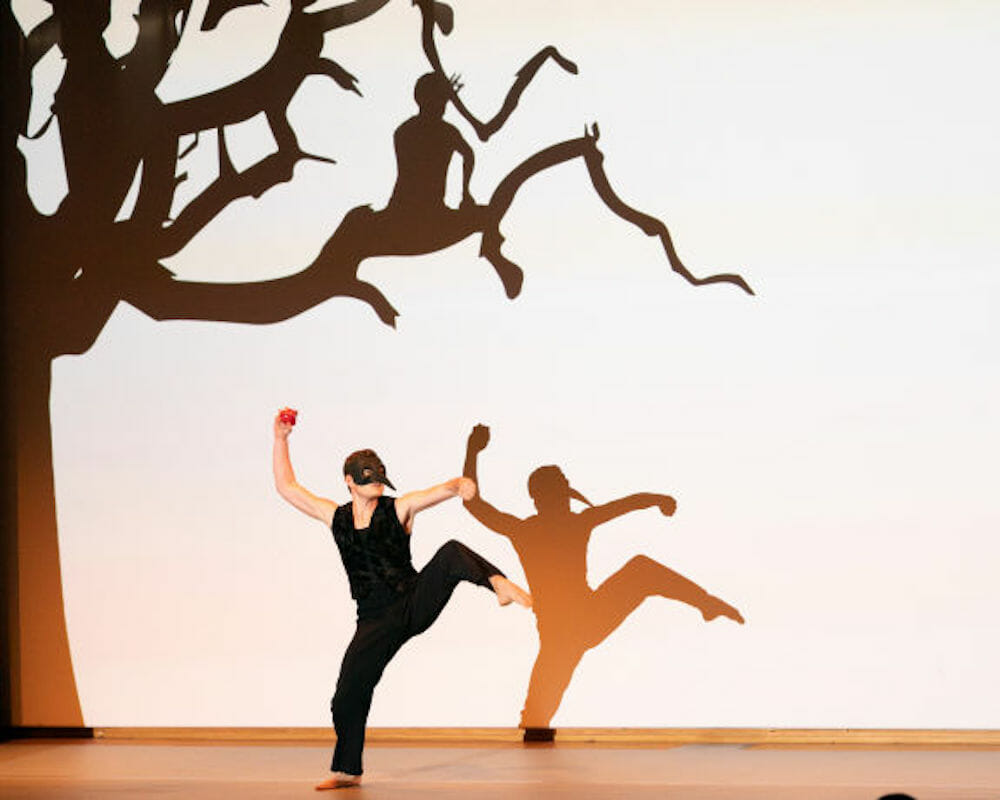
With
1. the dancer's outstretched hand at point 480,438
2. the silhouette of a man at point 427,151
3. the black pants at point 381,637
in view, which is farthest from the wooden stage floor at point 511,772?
the silhouette of a man at point 427,151

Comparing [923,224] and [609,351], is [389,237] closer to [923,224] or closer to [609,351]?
[609,351]

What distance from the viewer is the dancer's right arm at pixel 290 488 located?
235 inches

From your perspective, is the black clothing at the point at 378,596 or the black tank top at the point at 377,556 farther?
the black tank top at the point at 377,556

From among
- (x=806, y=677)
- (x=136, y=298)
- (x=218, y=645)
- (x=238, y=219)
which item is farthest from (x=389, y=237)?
(x=806, y=677)

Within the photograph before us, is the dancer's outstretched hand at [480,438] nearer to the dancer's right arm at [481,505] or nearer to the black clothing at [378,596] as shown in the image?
the dancer's right arm at [481,505]

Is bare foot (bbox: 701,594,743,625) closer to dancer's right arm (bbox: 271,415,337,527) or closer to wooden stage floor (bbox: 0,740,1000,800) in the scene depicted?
wooden stage floor (bbox: 0,740,1000,800)

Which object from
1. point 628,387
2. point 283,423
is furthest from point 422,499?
point 628,387

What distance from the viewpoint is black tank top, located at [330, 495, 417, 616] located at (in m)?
5.79

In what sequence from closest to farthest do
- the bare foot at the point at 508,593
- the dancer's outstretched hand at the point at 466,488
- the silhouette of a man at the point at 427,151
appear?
the bare foot at the point at 508,593 → the dancer's outstretched hand at the point at 466,488 → the silhouette of a man at the point at 427,151

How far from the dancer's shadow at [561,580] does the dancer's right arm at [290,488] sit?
1.14 metres

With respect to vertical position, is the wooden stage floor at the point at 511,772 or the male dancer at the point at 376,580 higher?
the male dancer at the point at 376,580

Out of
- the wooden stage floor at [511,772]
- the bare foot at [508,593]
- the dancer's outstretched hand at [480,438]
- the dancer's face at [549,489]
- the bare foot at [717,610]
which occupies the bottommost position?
the wooden stage floor at [511,772]

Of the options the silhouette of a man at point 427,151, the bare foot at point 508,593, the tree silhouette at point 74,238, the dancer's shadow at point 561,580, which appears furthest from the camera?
the tree silhouette at point 74,238

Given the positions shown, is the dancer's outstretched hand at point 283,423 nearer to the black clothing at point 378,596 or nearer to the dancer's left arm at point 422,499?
the black clothing at point 378,596
